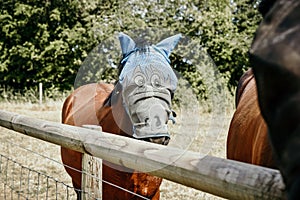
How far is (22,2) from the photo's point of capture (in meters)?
22.8

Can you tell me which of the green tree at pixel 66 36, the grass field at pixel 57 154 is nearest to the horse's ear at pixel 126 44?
the grass field at pixel 57 154

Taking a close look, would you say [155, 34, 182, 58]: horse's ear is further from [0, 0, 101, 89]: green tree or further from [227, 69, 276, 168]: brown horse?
[0, 0, 101, 89]: green tree

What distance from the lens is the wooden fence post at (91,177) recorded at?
94.7 inches

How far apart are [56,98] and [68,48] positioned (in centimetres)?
289

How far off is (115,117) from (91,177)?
672mm

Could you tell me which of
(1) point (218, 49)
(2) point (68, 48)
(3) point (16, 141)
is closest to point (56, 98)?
(2) point (68, 48)

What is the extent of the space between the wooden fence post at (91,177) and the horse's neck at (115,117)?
448 millimetres

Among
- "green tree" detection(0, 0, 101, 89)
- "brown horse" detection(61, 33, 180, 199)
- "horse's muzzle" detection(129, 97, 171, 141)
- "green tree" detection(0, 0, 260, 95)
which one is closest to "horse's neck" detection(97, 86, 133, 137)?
"brown horse" detection(61, 33, 180, 199)

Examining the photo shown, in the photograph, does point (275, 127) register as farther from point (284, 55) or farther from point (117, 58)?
point (117, 58)

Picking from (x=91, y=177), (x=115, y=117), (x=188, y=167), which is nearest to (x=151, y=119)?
(x=91, y=177)

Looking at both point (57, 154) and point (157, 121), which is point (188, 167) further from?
point (57, 154)

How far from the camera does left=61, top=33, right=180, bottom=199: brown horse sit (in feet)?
8.17

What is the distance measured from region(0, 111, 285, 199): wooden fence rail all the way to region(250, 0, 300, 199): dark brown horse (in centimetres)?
48

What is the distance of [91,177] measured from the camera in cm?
244
